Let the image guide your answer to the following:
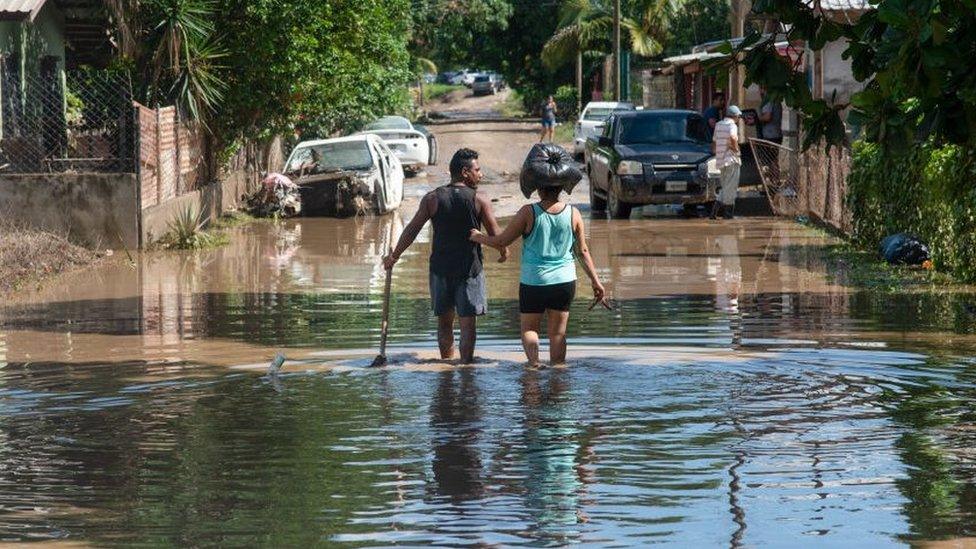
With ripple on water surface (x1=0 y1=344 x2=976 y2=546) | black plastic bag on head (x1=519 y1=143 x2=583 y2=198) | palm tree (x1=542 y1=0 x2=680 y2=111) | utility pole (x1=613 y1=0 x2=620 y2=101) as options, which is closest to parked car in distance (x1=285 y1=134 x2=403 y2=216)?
ripple on water surface (x1=0 y1=344 x2=976 y2=546)

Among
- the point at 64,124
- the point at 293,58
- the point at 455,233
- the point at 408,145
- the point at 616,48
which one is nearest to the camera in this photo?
the point at 455,233

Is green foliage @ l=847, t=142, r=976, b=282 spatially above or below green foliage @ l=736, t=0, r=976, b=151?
below

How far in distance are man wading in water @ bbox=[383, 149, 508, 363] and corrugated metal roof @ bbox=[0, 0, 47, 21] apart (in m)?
11.8

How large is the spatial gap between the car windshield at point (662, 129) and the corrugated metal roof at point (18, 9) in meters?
10.1

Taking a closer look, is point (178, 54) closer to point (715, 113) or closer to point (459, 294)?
point (715, 113)

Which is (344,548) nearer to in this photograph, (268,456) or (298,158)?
(268,456)

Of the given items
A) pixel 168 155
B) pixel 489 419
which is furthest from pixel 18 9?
pixel 489 419

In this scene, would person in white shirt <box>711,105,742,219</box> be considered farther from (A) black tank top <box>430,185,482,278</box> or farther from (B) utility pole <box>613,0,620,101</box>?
(B) utility pole <box>613,0,620,101</box>

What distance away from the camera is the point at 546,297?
1178 cm

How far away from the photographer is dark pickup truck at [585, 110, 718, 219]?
27.2 metres

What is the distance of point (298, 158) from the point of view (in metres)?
30.5

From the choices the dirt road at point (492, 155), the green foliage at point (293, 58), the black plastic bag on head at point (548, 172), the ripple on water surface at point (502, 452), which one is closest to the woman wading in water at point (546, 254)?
the black plastic bag on head at point (548, 172)

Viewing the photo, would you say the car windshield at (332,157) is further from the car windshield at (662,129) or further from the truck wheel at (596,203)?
the car windshield at (662,129)

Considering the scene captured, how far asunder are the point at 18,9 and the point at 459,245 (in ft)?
40.4
